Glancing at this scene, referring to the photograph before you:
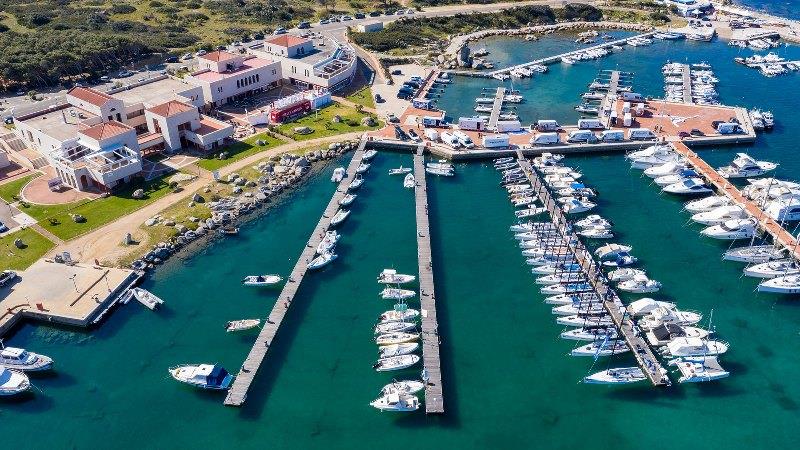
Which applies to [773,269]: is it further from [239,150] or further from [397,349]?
[239,150]

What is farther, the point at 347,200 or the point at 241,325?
the point at 347,200

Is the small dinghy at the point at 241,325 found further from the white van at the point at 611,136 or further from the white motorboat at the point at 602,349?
the white van at the point at 611,136

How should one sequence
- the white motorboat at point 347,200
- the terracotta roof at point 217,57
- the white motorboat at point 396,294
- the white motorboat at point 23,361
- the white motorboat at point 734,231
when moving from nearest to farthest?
the white motorboat at point 23,361, the white motorboat at point 396,294, the white motorboat at point 734,231, the white motorboat at point 347,200, the terracotta roof at point 217,57

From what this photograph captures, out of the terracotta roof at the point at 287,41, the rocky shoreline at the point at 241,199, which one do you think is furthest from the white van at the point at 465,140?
the terracotta roof at the point at 287,41

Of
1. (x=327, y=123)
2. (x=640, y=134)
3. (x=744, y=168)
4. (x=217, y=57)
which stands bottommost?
(x=744, y=168)

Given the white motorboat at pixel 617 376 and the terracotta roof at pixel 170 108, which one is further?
the terracotta roof at pixel 170 108

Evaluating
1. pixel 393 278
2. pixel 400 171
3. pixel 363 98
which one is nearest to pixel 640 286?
pixel 393 278
